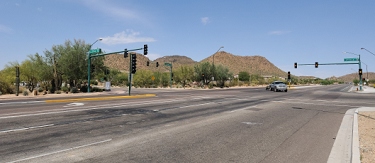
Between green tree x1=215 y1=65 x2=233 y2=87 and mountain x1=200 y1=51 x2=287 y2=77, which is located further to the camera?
mountain x1=200 y1=51 x2=287 y2=77

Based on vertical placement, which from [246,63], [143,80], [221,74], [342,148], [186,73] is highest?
[246,63]

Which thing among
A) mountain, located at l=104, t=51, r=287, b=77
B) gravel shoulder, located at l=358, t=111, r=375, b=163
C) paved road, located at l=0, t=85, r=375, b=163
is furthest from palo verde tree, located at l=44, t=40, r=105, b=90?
mountain, located at l=104, t=51, r=287, b=77

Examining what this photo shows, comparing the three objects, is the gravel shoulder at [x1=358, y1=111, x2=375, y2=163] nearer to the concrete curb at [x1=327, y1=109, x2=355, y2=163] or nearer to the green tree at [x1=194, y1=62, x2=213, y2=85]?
the concrete curb at [x1=327, y1=109, x2=355, y2=163]

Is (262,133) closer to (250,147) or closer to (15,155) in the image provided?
(250,147)

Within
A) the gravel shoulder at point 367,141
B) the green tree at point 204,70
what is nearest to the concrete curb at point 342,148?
the gravel shoulder at point 367,141

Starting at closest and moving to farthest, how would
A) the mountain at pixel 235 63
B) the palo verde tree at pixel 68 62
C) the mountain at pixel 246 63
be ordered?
the palo verde tree at pixel 68 62, the mountain at pixel 235 63, the mountain at pixel 246 63

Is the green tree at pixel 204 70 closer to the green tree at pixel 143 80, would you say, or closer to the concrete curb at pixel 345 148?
the green tree at pixel 143 80

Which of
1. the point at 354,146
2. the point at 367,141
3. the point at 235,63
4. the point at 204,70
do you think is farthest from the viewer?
the point at 235,63

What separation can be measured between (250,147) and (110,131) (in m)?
4.61

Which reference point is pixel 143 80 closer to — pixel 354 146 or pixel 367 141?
pixel 367 141

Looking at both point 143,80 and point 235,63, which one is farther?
point 235,63

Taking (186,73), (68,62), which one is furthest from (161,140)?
(186,73)

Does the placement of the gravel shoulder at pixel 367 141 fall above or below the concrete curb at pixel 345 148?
above

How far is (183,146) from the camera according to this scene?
7.50 metres
